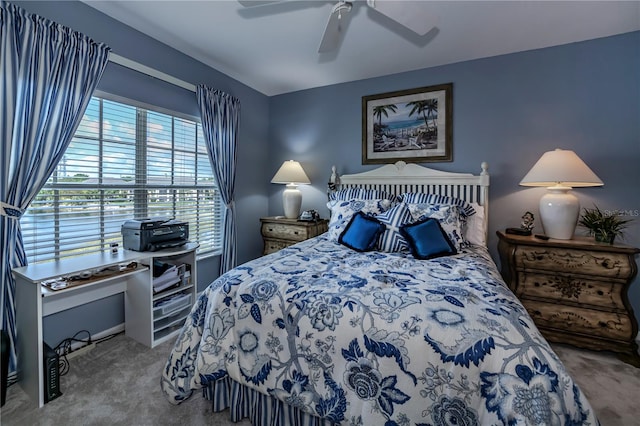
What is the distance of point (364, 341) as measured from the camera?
1.13m

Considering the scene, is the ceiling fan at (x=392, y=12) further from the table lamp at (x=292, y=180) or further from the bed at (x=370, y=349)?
the table lamp at (x=292, y=180)

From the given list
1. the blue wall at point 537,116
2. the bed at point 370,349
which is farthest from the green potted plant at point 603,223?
the bed at point 370,349

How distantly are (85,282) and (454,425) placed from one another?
7.28ft

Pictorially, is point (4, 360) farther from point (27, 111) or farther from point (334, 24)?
point (334, 24)

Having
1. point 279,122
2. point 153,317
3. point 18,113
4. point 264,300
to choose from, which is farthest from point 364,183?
point 18,113

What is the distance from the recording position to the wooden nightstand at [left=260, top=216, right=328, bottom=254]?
330cm

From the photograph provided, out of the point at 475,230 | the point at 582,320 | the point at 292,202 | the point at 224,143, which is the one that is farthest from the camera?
the point at 292,202

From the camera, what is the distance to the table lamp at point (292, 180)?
136 inches

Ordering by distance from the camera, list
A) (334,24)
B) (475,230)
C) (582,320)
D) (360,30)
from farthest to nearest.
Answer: (475,230) → (360,30) → (582,320) → (334,24)

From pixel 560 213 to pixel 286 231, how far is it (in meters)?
2.63

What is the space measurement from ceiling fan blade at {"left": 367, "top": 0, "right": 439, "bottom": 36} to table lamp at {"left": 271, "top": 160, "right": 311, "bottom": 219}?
2.01m

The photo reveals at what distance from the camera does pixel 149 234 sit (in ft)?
7.41

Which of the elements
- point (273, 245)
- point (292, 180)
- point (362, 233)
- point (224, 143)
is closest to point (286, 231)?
point (273, 245)

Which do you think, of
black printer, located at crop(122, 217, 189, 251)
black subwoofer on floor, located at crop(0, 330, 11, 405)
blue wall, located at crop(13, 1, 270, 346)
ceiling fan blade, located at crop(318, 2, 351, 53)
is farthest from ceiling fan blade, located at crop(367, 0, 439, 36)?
black subwoofer on floor, located at crop(0, 330, 11, 405)
